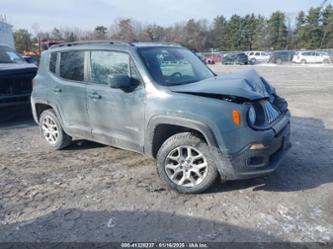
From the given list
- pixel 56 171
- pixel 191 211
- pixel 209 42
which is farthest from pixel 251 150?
pixel 209 42

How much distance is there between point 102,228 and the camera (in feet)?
11.2

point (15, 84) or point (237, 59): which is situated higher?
point (237, 59)

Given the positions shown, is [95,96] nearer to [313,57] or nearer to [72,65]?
[72,65]

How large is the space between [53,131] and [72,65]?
1.32 metres

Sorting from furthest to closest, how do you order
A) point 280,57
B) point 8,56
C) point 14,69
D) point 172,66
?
1. point 280,57
2. point 8,56
3. point 14,69
4. point 172,66

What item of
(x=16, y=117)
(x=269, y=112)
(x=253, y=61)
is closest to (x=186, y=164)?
(x=269, y=112)

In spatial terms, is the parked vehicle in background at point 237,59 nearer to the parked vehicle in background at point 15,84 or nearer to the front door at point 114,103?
the parked vehicle in background at point 15,84

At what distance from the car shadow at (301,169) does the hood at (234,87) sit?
112cm

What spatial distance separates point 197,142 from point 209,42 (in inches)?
3037

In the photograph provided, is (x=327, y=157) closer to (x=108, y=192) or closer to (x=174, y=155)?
(x=174, y=155)

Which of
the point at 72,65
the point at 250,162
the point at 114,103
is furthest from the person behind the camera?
the point at 72,65

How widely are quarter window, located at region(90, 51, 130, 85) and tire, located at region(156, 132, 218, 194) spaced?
1.18m

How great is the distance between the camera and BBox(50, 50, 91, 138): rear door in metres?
5.11

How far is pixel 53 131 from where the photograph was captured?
5.95 m
